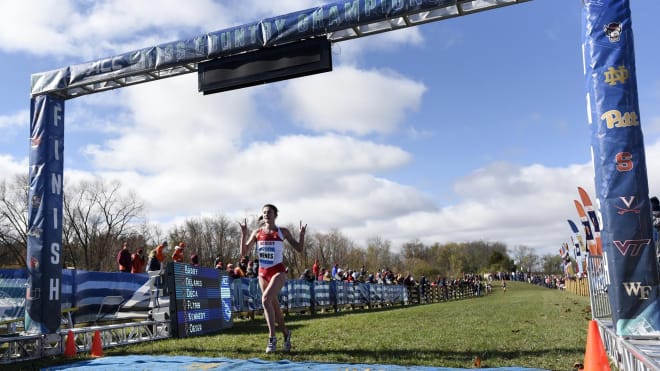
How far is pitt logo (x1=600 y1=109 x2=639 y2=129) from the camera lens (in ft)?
19.9

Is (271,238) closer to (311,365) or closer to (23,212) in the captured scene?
(311,365)

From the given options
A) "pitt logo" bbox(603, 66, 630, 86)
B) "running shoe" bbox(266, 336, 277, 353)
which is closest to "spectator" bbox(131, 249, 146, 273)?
"running shoe" bbox(266, 336, 277, 353)

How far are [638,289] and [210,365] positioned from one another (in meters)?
4.99

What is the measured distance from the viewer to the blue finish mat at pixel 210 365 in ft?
18.5

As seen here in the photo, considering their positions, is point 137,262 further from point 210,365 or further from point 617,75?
point 617,75

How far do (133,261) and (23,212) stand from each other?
5014cm

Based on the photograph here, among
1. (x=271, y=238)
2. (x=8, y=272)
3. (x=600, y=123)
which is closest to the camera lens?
(x=600, y=123)

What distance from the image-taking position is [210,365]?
6.09 metres

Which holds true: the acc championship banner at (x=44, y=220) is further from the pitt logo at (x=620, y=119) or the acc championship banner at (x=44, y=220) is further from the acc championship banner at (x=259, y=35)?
the pitt logo at (x=620, y=119)

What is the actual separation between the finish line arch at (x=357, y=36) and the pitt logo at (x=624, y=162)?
0.03 feet

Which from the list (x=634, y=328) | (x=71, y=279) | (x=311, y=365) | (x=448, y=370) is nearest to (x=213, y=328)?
(x=71, y=279)

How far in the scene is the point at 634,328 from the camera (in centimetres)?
584

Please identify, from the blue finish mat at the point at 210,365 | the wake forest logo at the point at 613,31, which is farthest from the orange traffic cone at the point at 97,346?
the wake forest logo at the point at 613,31

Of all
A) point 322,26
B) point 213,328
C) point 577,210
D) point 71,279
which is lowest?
point 213,328
